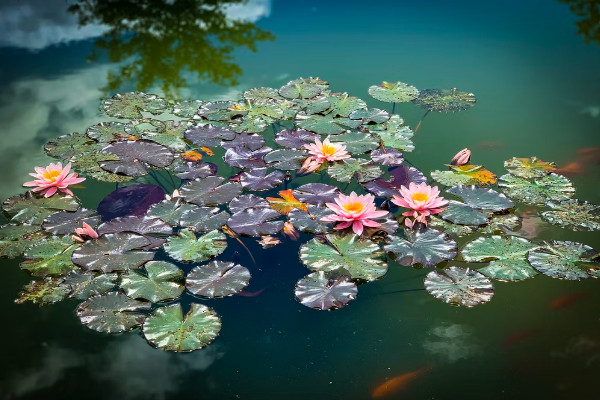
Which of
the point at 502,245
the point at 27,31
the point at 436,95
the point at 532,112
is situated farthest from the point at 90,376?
the point at 27,31

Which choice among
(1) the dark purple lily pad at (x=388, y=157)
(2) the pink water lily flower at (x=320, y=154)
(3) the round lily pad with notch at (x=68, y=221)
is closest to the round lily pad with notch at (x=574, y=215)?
(1) the dark purple lily pad at (x=388, y=157)

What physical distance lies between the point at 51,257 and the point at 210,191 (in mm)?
671

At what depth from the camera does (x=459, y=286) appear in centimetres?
195

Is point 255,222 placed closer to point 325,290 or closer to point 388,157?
point 325,290

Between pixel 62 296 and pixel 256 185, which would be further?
pixel 256 185

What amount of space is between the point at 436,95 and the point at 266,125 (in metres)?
1.08

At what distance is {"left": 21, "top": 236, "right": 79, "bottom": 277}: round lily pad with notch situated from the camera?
2.02 m

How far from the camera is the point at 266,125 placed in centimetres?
287

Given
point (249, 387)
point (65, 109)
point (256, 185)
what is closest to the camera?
point (249, 387)

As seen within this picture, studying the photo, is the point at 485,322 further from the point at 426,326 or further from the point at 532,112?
the point at 532,112

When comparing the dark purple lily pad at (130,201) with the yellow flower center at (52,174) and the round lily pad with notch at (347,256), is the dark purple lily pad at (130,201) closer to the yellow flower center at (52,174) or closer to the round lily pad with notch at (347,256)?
the yellow flower center at (52,174)

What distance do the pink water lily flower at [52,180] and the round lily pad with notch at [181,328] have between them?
90cm

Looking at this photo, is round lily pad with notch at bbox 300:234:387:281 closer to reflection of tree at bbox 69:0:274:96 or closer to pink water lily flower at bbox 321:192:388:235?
pink water lily flower at bbox 321:192:388:235

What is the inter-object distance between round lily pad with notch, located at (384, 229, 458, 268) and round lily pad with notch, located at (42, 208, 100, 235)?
120 cm
